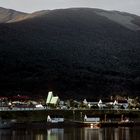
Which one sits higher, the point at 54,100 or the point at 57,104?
the point at 54,100

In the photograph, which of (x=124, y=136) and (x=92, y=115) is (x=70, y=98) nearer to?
(x=92, y=115)

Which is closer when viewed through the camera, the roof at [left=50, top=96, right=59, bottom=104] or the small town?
the small town

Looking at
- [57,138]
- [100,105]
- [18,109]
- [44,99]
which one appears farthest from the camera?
[44,99]

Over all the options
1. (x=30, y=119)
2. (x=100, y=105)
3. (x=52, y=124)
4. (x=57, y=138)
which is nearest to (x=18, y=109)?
(x=30, y=119)

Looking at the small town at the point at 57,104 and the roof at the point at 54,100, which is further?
the roof at the point at 54,100

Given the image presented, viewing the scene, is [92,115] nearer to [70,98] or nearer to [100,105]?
[100,105]

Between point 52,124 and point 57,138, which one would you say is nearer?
point 57,138

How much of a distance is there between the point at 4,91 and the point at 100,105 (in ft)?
125

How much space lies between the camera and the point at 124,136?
97.3 metres

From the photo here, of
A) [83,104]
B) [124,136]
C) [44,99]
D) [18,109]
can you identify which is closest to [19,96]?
[44,99]

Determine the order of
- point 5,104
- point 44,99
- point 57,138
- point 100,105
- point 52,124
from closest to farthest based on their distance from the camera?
point 57,138
point 52,124
point 5,104
point 100,105
point 44,99

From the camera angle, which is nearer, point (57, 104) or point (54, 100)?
point (57, 104)

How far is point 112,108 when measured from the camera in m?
161

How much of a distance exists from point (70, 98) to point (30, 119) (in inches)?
2373
